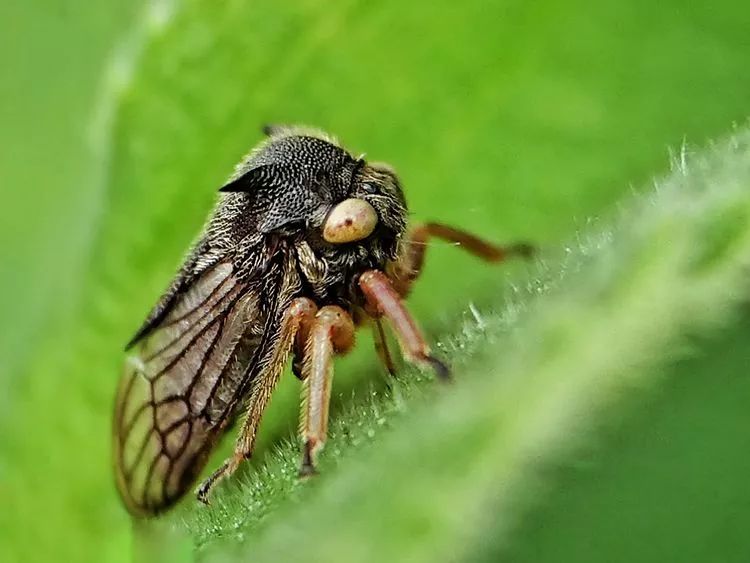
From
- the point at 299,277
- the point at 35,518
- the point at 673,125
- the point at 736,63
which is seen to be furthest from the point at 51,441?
the point at 736,63

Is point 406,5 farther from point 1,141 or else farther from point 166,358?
point 1,141

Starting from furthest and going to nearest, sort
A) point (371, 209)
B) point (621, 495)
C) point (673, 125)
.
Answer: point (371, 209), point (673, 125), point (621, 495)

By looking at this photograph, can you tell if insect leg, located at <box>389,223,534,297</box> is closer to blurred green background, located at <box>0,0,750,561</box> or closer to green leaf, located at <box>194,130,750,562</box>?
blurred green background, located at <box>0,0,750,561</box>

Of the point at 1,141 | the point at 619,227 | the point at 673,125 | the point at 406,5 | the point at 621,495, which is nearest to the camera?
the point at 621,495

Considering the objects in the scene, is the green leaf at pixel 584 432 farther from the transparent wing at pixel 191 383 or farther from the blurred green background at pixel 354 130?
the transparent wing at pixel 191 383

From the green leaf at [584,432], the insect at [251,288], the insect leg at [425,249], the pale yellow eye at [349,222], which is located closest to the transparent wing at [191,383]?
the insect at [251,288]

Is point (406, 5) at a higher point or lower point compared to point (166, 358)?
higher
